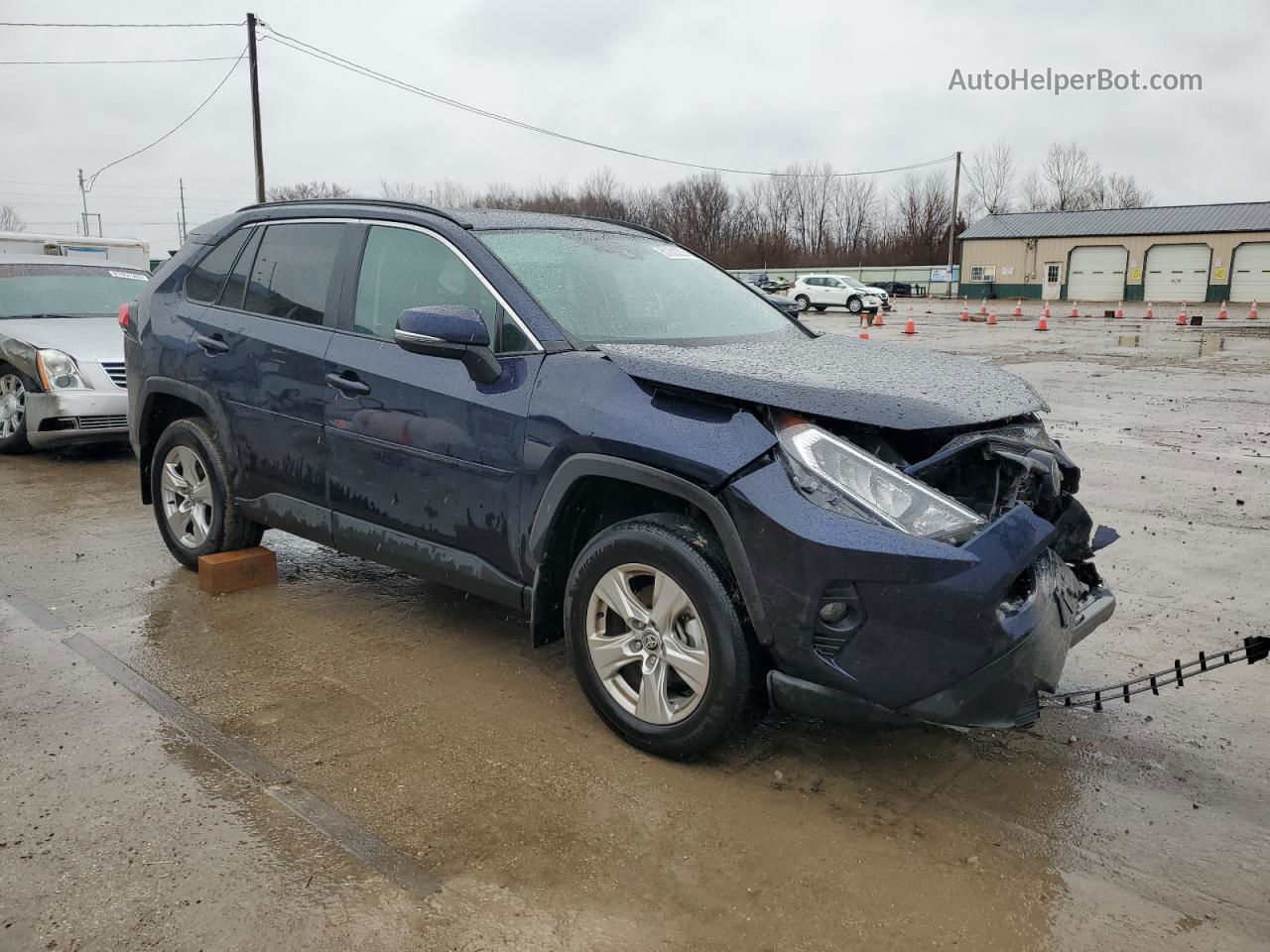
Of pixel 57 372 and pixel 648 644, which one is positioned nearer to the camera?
pixel 648 644

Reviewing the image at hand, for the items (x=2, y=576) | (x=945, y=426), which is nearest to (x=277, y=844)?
(x=945, y=426)

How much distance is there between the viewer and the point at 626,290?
13.4 feet

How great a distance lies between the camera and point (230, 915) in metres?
2.51

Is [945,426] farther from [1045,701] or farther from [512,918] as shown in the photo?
[512,918]

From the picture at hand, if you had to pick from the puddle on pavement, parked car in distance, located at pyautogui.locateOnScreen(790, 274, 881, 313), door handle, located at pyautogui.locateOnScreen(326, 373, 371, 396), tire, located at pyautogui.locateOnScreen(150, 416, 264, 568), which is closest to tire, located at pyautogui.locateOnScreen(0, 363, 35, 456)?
tire, located at pyautogui.locateOnScreen(150, 416, 264, 568)

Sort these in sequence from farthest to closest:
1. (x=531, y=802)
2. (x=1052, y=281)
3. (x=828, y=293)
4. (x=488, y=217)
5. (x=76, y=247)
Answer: (x=1052, y=281)
(x=828, y=293)
(x=76, y=247)
(x=488, y=217)
(x=531, y=802)

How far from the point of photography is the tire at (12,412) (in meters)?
8.35

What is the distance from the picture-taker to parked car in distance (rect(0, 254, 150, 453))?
26.5 ft

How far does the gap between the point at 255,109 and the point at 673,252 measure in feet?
92.1

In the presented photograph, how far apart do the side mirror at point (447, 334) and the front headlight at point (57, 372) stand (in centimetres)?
587

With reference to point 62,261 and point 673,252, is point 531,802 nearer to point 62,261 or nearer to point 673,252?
point 673,252

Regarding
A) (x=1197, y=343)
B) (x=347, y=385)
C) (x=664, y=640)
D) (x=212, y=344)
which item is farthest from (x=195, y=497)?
(x=1197, y=343)

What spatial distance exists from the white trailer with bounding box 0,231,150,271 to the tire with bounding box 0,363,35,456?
7273mm

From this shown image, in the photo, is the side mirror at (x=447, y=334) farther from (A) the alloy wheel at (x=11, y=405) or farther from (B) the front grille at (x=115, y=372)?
(A) the alloy wheel at (x=11, y=405)
